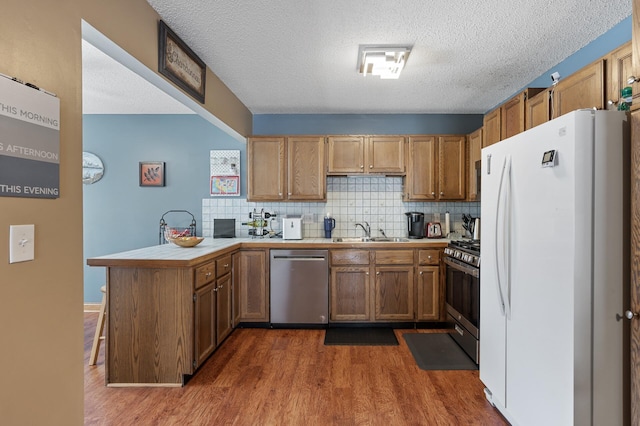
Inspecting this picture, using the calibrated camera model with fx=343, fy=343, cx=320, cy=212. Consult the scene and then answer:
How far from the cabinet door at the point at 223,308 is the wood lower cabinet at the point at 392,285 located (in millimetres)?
1546

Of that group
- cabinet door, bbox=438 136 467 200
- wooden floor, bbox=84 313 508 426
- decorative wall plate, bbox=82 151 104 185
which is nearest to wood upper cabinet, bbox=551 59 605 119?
cabinet door, bbox=438 136 467 200

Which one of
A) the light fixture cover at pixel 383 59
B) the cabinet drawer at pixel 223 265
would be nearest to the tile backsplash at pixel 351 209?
the cabinet drawer at pixel 223 265

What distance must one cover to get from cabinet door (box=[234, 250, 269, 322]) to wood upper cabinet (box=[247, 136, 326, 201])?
75 centimetres

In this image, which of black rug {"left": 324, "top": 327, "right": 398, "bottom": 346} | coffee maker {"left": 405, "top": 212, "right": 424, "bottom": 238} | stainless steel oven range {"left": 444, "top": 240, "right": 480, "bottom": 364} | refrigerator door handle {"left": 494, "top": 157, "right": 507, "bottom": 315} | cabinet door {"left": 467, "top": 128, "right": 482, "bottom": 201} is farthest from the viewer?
coffee maker {"left": 405, "top": 212, "right": 424, "bottom": 238}

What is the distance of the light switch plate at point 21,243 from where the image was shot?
1112 millimetres

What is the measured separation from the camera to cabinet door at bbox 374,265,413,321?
376 cm

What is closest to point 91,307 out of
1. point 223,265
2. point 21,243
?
point 223,265

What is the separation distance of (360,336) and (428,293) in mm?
895

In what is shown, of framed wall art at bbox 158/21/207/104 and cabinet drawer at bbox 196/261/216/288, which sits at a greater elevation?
framed wall art at bbox 158/21/207/104

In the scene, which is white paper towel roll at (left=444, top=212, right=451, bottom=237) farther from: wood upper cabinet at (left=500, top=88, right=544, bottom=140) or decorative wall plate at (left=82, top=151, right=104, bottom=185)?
decorative wall plate at (left=82, top=151, right=104, bottom=185)

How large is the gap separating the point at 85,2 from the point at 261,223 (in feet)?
9.52

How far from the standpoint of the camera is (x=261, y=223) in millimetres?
4184

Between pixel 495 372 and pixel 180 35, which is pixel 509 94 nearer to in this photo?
pixel 495 372

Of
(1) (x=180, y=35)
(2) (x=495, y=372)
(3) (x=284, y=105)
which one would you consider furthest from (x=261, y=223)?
(2) (x=495, y=372)
